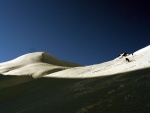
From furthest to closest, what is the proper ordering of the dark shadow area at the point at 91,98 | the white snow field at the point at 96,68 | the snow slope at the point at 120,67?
the white snow field at the point at 96,68 → the snow slope at the point at 120,67 → the dark shadow area at the point at 91,98

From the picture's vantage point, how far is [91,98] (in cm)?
2034

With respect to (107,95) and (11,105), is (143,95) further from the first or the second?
(11,105)

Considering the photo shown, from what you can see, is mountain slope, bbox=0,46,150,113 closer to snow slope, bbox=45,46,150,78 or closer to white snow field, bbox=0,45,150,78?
snow slope, bbox=45,46,150,78

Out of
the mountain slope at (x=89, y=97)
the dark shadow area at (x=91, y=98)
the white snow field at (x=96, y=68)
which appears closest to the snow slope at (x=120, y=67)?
the white snow field at (x=96, y=68)

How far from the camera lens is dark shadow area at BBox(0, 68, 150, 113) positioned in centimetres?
1655

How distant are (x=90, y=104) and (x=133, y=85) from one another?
327cm

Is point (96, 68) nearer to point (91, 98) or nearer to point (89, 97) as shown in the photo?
point (89, 97)

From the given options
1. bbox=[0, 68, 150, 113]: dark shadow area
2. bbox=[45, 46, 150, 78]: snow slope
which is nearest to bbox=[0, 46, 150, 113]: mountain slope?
bbox=[0, 68, 150, 113]: dark shadow area

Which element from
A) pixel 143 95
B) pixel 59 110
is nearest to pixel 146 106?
pixel 143 95

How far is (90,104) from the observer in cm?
1884

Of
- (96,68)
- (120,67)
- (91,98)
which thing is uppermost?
(96,68)

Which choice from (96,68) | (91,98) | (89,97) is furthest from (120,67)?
(91,98)

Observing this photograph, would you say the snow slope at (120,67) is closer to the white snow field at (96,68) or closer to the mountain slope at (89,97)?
the white snow field at (96,68)

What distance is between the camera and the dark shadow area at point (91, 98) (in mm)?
16547
